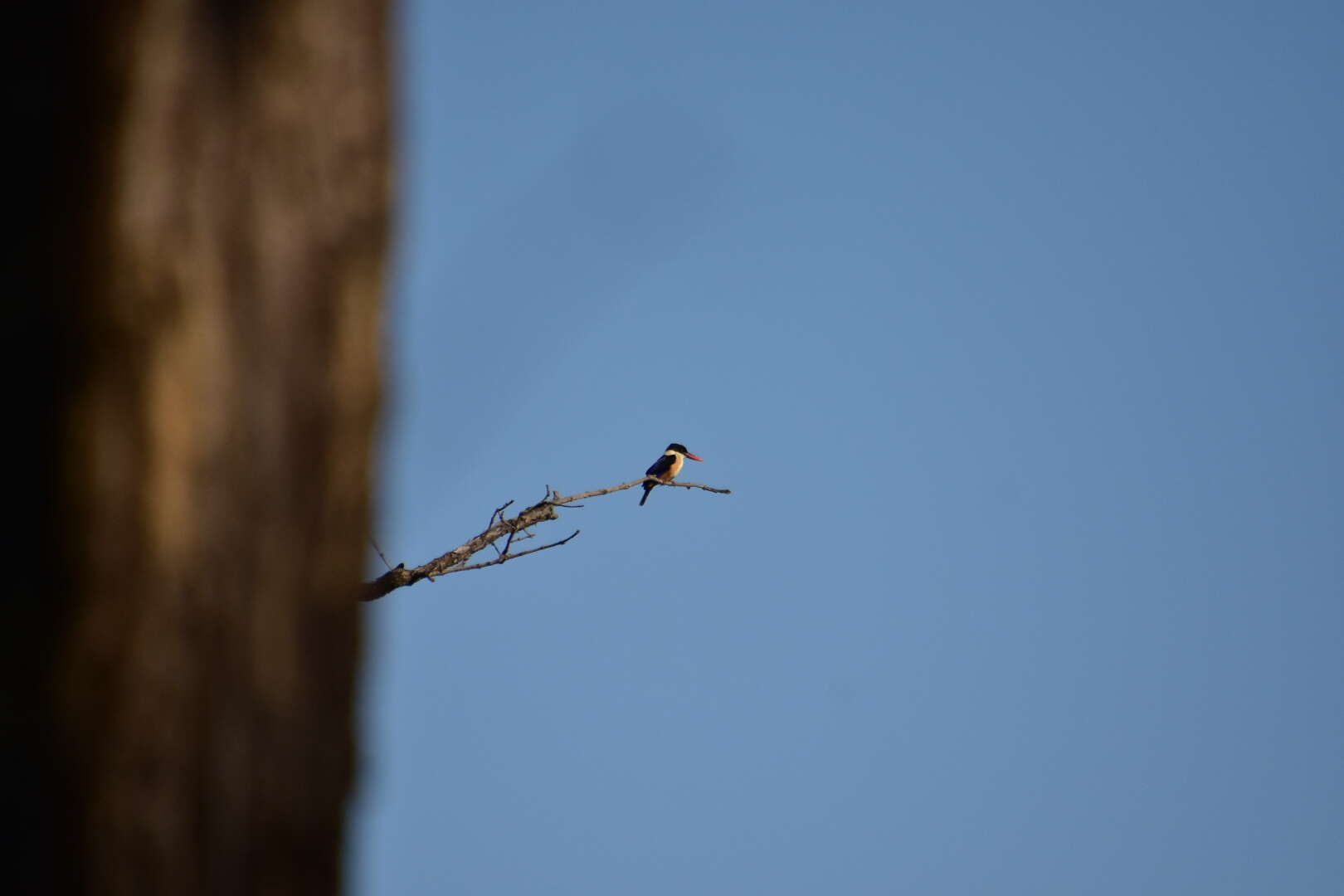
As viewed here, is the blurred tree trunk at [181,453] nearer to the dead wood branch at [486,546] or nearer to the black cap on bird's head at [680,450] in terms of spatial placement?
the dead wood branch at [486,546]

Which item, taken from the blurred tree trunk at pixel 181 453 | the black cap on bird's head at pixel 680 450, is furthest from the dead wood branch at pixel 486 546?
the black cap on bird's head at pixel 680 450

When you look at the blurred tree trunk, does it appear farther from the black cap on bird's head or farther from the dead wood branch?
the black cap on bird's head

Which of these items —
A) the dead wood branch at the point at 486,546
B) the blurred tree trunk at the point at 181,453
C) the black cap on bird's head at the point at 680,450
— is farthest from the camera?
the black cap on bird's head at the point at 680,450

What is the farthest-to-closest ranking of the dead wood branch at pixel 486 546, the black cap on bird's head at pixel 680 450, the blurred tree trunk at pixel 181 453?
the black cap on bird's head at pixel 680 450 → the dead wood branch at pixel 486 546 → the blurred tree trunk at pixel 181 453

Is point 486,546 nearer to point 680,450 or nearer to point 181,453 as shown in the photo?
point 181,453

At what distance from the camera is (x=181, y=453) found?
1287 millimetres

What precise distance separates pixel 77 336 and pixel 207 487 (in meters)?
0.18

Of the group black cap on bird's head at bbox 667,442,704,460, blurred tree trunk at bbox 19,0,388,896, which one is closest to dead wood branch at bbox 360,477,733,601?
blurred tree trunk at bbox 19,0,388,896

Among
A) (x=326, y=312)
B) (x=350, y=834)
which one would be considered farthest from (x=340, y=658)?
(x=326, y=312)

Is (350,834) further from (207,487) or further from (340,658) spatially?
(207,487)

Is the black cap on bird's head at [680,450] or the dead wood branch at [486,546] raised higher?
the black cap on bird's head at [680,450]

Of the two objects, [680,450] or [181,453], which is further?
[680,450]

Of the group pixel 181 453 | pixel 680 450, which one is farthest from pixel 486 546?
pixel 680 450

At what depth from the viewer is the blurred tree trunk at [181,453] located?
1227mm
